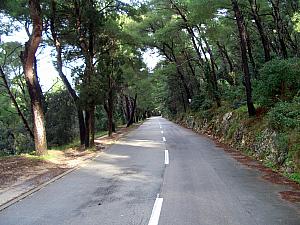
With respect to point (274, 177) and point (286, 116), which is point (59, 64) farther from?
point (274, 177)

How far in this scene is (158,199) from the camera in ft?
27.1

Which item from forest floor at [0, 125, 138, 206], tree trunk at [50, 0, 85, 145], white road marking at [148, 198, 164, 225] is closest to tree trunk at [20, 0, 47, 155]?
forest floor at [0, 125, 138, 206]

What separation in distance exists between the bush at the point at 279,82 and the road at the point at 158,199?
4.86 meters

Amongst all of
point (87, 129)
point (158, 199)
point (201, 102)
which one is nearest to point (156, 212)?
point (158, 199)

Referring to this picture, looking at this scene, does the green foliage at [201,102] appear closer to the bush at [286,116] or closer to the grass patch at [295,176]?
the bush at [286,116]

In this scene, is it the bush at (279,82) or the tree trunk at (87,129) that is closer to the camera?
Answer: the bush at (279,82)

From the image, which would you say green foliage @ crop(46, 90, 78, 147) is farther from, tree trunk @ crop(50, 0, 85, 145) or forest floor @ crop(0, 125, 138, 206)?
forest floor @ crop(0, 125, 138, 206)

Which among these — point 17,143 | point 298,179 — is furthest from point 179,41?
point 298,179

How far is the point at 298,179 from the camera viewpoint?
1057 cm

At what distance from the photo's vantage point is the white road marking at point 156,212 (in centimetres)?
655

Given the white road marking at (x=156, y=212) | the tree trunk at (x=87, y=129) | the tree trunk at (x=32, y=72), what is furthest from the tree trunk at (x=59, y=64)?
the white road marking at (x=156, y=212)

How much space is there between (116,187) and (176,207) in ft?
9.03

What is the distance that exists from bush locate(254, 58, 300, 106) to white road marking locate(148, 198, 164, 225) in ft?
32.7

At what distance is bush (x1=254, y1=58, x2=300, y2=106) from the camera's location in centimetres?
1586
